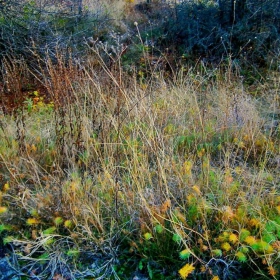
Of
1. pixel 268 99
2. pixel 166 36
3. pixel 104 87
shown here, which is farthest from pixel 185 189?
pixel 166 36

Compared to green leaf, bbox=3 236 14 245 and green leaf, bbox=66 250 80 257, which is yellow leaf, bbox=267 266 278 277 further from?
green leaf, bbox=3 236 14 245

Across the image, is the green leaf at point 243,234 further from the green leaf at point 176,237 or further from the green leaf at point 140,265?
the green leaf at point 140,265

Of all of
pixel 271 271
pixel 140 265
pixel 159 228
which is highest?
pixel 159 228

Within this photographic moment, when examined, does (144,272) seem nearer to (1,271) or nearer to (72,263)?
(72,263)

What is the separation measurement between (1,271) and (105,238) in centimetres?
74

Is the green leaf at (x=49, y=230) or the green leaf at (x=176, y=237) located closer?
the green leaf at (x=176, y=237)

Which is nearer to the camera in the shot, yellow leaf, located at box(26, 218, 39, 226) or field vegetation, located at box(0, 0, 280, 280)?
field vegetation, located at box(0, 0, 280, 280)

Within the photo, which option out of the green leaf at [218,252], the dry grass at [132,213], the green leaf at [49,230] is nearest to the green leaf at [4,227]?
the dry grass at [132,213]

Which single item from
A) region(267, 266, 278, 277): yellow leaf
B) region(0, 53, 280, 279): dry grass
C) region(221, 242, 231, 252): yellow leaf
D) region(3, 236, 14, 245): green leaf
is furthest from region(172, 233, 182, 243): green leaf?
region(3, 236, 14, 245): green leaf

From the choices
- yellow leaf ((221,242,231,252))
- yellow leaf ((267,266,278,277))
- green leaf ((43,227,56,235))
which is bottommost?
yellow leaf ((267,266,278,277))

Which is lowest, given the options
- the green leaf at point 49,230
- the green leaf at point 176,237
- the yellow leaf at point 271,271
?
the yellow leaf at point 271,271

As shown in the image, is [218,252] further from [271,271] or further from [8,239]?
[8,239]

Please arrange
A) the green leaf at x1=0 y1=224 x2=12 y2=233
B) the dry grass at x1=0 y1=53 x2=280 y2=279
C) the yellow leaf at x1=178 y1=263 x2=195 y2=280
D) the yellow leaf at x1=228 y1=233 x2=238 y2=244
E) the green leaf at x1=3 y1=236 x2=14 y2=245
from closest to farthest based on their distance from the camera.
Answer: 1. the yellow leaf at x1=178 y1=263 x2=195 y2=280
2. the yellow leaf at x1=228 y1=233 x2=238 y2=244
3. the dry grass at x1=0 y1=53 x2=280 y2=279
4. the green leaf at x1=3 y1=236 x2=14 y2=245
5. the green leaf at x1=0 y1=224 x2=12 y2=233

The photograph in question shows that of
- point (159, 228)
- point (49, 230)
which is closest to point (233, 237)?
point (159, 228)
